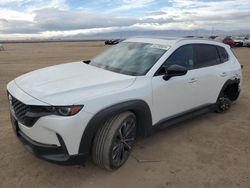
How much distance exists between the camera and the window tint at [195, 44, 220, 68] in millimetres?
5300

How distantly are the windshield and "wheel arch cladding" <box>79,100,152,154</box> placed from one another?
1.82ft

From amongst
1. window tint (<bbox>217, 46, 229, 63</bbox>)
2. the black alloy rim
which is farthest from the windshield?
window tint (<bbox>217, 46, 229, 63</bbox>)

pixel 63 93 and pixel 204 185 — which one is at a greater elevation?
pixel 63 93

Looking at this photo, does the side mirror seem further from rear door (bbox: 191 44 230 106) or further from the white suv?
rear door (bbox: 191 44 230 106)

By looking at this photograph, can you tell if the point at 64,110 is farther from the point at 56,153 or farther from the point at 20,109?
the point at 20,109

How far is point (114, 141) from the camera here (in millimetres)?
3680

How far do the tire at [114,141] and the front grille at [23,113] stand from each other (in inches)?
30.7

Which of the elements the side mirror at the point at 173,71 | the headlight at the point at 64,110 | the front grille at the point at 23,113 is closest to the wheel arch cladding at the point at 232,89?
the side mirror at the point at 173,71

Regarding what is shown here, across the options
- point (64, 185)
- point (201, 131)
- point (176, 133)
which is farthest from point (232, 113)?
point (64, 185)

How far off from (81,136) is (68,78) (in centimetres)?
100

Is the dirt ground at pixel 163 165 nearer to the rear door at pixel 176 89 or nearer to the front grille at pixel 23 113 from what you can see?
the rear door at pixel 176 89

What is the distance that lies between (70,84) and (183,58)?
2120mm

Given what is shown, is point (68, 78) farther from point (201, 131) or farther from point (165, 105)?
point (201, 131)

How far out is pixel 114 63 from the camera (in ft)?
15.7
